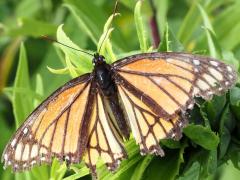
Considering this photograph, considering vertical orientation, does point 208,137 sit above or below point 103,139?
below

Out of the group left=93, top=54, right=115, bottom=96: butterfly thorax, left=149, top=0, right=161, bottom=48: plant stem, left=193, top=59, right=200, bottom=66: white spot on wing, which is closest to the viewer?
left=193, top=59, right=200, bottom=66: white spot on wing

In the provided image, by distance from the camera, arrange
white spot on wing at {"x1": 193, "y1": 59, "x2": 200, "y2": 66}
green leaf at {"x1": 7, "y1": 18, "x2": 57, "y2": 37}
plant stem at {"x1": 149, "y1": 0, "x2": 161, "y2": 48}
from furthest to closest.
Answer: green leaf at {"x1": 7, "y1": 18, "x2": 57, "y2": 37}
plant stem at {"x1": 149, "y1": 0, "x2": 161, "y2": 48}
white spot on wing at {"x1": 193, "y1": 59, "x2": 200, "y2": 66}

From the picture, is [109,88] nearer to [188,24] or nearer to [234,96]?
[234,96]

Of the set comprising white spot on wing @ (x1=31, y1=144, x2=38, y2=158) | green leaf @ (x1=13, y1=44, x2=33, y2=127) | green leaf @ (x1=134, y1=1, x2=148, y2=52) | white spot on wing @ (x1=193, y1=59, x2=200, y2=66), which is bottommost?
white spot on wing @ (x1=193, y1=59, x2=200, y2=66)

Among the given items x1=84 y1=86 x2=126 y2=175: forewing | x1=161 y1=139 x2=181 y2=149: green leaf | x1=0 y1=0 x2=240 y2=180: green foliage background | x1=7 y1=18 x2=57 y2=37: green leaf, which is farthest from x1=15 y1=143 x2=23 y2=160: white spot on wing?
x1=7 y1=18 x2=57 y2=37: green leaf

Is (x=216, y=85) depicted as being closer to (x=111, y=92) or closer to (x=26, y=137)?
(x=111, y=92)

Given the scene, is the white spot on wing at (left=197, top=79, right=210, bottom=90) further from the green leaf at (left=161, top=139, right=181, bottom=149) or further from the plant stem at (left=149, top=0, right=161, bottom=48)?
the plant stem at (left=149, top=0, right=161, bottom=48)

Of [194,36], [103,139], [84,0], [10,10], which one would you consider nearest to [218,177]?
[194,36]
